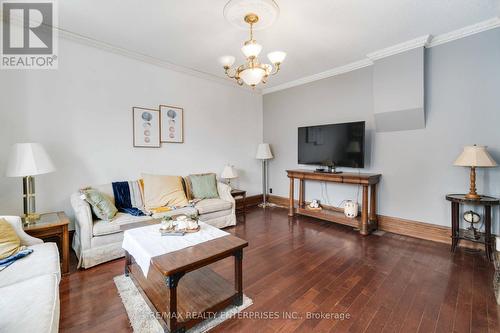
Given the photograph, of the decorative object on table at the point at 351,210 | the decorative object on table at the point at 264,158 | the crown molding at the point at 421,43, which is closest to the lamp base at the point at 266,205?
the decorative object on table at the point at 264,158

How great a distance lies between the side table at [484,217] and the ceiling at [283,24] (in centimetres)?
205

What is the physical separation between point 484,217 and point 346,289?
2205mm

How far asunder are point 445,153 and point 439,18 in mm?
1650

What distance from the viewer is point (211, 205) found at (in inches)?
140

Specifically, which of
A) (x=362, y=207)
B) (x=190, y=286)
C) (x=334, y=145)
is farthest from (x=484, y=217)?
(x=190, y=286)

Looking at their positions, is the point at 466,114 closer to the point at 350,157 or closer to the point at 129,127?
the point at 350,157

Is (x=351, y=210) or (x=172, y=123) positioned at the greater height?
(x=172, y=123)

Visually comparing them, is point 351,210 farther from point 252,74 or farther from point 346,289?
point 252,74

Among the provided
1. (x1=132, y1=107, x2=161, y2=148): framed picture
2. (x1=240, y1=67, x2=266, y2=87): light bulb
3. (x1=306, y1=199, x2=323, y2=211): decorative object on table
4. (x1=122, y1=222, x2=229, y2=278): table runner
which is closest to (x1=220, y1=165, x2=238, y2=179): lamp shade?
(x1=132, y1=107, x2=161, y2=148): framed picture

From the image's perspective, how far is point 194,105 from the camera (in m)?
4.25

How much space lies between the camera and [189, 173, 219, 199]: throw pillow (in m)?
3.90

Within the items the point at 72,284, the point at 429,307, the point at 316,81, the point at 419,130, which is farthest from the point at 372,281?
the point at 316,81

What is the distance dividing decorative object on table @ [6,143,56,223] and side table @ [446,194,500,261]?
456 centimetres

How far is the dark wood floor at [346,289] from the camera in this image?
165 cm
